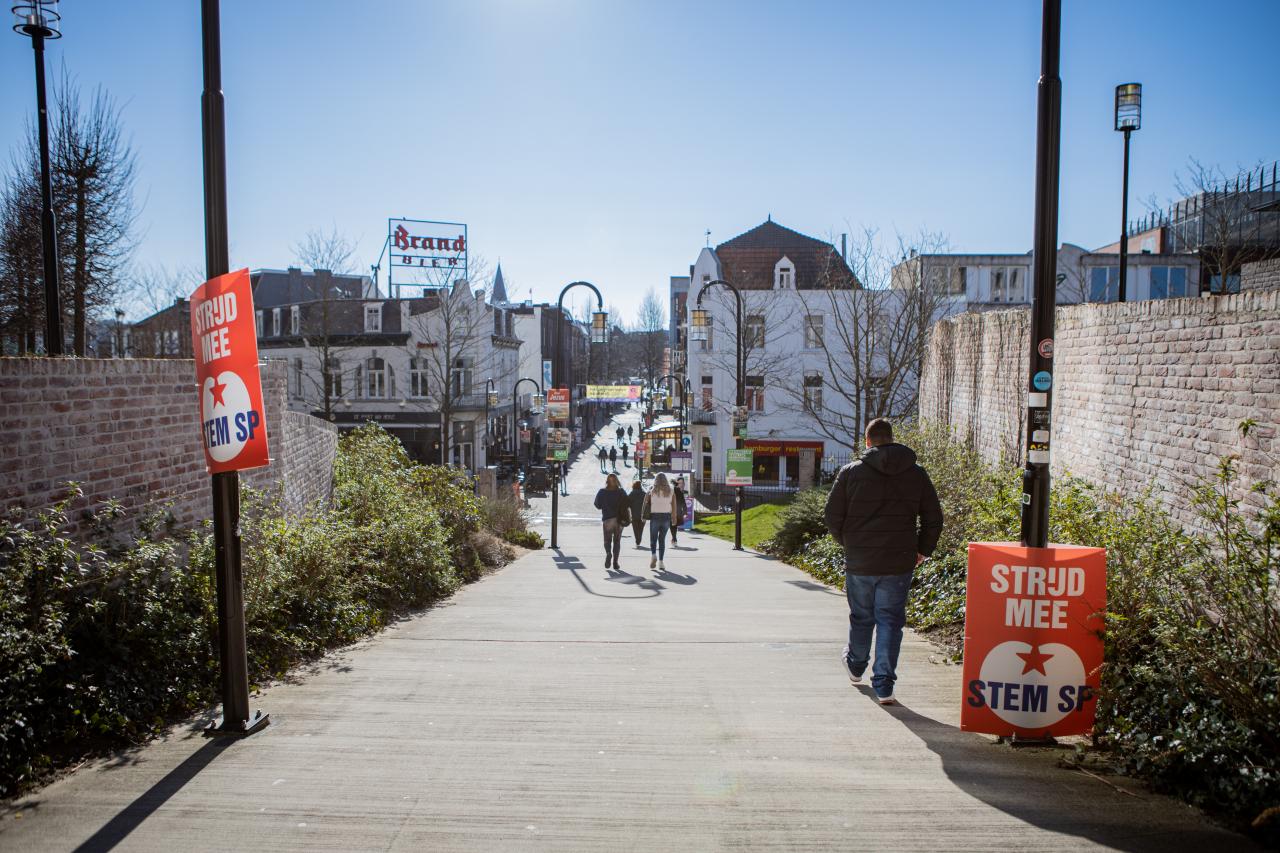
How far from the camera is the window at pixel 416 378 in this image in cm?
4106

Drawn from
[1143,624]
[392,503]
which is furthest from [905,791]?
[392,503]

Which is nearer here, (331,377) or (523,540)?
(523,540)

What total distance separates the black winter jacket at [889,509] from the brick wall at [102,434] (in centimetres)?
495

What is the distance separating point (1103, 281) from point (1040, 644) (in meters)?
40.7

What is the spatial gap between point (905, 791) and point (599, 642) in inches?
140

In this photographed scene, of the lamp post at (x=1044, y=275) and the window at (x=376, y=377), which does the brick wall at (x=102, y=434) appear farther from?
→ the window at (x=376, y=377)

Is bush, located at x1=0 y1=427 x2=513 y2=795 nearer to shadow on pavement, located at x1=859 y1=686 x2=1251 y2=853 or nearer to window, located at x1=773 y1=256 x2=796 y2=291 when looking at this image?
shadow on pavement, located at x1=859 y1=686 x2=1251 y2=853

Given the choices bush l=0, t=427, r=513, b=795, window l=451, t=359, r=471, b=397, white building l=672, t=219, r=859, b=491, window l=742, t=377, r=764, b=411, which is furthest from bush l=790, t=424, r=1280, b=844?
window l=451, t=359, r=471, b=397

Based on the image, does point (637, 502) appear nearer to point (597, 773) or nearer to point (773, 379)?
point (597, 773)

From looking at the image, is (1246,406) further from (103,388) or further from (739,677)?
(103,388)

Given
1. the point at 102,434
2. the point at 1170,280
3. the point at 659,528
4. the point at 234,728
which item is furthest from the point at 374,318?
the point at 234,728

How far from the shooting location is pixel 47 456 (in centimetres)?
547

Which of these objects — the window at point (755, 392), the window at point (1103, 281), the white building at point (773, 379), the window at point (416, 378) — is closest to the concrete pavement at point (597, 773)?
the white building at point (773, 379)

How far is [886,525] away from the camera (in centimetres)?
519
